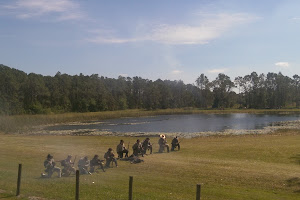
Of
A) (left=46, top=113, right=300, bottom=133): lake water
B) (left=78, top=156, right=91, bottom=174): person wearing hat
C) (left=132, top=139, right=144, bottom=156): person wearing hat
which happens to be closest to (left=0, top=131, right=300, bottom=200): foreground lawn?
(left=78, top=156, right=91, bottom=174): person wearing hat

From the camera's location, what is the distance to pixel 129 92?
18350 centimetres

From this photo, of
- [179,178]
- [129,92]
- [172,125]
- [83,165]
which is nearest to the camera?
[179,178]

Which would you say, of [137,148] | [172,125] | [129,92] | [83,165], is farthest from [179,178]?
[129,92]

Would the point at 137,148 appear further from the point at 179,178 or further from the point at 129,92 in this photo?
the point at 129,92

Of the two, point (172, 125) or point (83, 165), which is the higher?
point (83, 165)

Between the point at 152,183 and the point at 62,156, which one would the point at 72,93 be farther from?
the point at 152,183

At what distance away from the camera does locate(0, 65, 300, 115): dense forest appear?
12075 centimetres

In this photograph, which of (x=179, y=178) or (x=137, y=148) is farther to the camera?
(x=137, y=148)

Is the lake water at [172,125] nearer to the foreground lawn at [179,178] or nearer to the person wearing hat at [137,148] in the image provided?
the person wearing hat at [137,148]

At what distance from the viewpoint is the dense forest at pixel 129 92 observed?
396 ft

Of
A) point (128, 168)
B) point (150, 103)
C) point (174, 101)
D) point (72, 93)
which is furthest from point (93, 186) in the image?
point (174, 101)

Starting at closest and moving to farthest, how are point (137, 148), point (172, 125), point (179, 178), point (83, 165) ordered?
point (179, 178) → point (83, 165) → point (137, 148) → point (172, 125)

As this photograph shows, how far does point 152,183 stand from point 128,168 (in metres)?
4.82

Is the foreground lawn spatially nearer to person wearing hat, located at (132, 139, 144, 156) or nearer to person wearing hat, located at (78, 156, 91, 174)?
person wearing hat, located at (78, 156, 91, 174)
